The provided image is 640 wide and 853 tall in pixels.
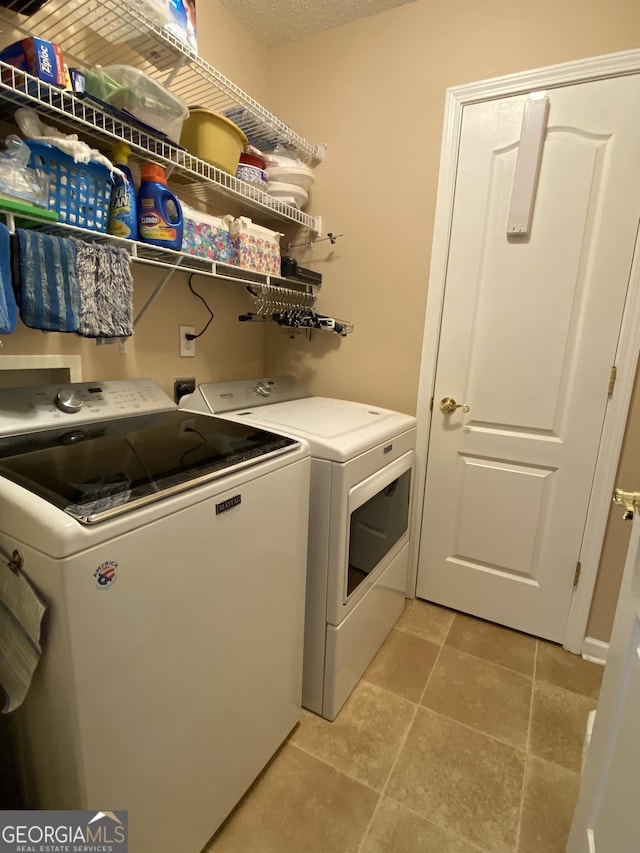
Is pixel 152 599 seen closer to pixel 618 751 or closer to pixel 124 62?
pixel 618 751

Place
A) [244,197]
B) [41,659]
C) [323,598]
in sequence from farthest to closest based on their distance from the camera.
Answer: [244,197]
[323,598]
[41,659]

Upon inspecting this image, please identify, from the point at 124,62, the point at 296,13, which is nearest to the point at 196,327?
the point at 124,62

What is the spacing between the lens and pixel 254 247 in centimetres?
163

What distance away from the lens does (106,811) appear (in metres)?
0.81

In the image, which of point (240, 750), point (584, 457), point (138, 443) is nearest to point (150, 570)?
point (138, 443)

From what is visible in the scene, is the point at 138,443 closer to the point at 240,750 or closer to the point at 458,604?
the point at 240,750

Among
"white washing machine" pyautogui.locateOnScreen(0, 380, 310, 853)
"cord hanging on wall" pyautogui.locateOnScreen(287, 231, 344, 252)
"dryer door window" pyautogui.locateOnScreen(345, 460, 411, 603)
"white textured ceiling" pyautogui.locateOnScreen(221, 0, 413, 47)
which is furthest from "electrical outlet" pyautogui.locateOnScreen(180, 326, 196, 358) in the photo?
"white textured ceiling" pyautogui.locateOnScreen(221, 0, 413, 47)

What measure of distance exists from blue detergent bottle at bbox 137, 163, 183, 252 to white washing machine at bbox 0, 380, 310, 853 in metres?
0.48

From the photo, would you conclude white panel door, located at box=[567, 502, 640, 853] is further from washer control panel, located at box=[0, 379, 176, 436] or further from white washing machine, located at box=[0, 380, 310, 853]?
washer control panel, located at box=[0, 379, 176, 436]

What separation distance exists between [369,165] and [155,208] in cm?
110

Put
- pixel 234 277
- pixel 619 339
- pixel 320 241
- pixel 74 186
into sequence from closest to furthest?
pixel 74 186, pixel 619 339, pixel 234 277, pixel 320 241

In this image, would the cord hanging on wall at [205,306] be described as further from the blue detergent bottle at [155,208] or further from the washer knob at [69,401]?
the washer knob at [69,401]

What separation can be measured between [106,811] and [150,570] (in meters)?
0.47

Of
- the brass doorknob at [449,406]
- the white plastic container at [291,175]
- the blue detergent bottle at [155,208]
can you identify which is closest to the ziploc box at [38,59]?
the blue detergent bottle at [155,208]
